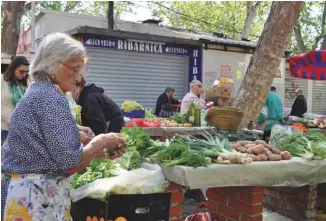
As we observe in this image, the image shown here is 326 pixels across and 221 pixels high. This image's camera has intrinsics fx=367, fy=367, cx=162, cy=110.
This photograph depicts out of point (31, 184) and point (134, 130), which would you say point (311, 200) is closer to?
point (134, 130)

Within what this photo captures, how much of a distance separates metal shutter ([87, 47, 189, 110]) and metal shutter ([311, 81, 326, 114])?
30.9ft

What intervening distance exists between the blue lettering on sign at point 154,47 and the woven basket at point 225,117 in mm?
6885

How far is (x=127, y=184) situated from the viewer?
294 centimetres

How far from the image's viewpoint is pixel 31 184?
6.75 ft

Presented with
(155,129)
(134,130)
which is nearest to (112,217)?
(134,130)

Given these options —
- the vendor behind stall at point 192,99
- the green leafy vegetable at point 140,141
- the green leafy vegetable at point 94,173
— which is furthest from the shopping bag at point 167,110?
the green leafy vegetable at point 94,173

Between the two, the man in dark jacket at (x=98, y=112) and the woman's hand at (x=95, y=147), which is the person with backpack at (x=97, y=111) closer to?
the man in dark jacket at (x=98, y=112)

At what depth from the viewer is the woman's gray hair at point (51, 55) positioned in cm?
211

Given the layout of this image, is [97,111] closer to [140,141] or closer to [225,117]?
[140,141]

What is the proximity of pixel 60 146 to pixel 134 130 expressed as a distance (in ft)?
6.48

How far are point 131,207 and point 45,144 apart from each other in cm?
106

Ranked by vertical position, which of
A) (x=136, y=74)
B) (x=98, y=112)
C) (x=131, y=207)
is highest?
(x=136, y=74)

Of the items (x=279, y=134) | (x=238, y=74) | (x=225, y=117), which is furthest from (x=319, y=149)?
(x=238, y=74)

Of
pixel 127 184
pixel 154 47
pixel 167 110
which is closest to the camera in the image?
pixel 127 184
